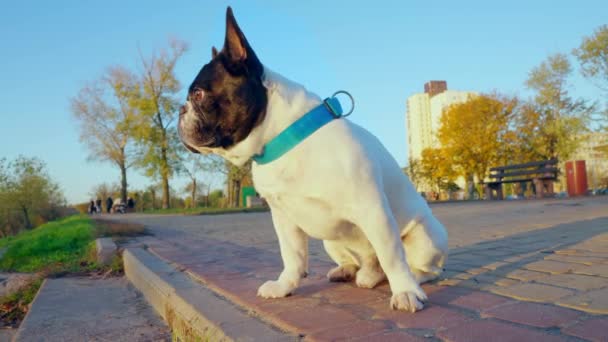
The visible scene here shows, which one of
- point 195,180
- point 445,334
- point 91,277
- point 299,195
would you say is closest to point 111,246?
point 91,277

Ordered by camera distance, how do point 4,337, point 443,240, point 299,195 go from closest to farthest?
1. point 299,195
2. point 443,240
3. point 4,337

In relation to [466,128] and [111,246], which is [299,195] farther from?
[466,128]

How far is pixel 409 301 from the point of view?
173cm

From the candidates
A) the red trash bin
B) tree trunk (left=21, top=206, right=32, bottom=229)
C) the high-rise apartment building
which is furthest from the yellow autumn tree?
the high-rise apartment building

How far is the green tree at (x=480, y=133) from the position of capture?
1177 inches

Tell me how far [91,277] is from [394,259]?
2.98 meters

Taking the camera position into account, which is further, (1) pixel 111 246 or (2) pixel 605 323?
(1) pixel 111 246

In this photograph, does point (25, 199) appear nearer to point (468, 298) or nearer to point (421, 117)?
point (468, 298)

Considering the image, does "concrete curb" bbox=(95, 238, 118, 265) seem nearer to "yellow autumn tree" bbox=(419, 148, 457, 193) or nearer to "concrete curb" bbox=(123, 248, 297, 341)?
"concrete curb" bbox=(123, 248, 297, 341)

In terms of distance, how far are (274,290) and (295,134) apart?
2.67 ft

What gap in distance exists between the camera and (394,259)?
182cm

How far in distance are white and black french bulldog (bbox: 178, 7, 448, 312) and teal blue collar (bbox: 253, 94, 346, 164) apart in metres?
0.02

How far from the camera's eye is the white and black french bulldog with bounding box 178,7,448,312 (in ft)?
5.74

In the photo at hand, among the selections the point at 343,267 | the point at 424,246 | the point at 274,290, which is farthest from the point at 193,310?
the point at 424,246
